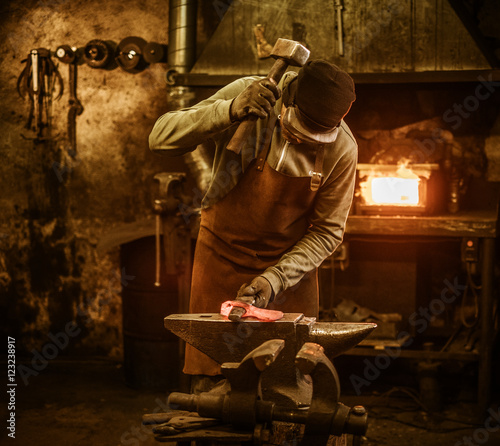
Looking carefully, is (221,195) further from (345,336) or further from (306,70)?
(345,336)

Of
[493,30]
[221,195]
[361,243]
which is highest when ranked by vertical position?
[493,30]

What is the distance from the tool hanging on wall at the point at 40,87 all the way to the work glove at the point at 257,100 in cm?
369

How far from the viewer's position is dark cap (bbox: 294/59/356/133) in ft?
7.02

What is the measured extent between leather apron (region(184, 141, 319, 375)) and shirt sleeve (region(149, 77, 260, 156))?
28 centimetres

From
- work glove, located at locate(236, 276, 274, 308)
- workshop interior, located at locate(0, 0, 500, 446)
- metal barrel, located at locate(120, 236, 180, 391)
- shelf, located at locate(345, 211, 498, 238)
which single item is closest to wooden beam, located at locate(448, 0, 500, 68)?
workshop interior, located at locate(0, 0, 500, 446)

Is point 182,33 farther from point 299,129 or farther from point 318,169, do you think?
point 299,129

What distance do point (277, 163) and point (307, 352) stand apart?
3.09ft

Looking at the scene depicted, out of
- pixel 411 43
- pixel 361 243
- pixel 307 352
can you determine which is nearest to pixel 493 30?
pixel 411 43

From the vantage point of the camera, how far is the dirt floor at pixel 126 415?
411 cm

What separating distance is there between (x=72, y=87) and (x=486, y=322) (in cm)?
379

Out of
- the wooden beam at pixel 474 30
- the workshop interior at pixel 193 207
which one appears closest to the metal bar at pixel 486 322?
the workshop interior at pixel 193 207

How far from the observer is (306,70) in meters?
2.19

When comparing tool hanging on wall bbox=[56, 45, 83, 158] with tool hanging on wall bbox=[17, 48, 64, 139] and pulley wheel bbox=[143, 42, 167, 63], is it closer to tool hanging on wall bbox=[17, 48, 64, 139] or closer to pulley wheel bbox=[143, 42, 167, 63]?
tool hanging on wall bbox=[17, 48, 64, 139]

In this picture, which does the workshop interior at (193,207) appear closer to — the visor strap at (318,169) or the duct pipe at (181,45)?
the duct pipe at (181,45)
